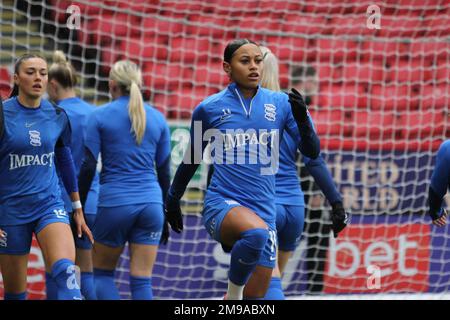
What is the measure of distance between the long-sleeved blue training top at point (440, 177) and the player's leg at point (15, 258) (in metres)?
2.47

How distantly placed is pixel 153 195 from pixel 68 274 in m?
1.54

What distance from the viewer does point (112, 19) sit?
1051cm

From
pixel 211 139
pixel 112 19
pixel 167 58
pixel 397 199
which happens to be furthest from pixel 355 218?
pixel 211 139

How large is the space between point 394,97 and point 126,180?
481cm

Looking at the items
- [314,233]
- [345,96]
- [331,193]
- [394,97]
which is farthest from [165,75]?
[331,193]

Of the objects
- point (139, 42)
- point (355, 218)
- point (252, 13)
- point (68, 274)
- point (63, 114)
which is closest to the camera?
point (68, 274)

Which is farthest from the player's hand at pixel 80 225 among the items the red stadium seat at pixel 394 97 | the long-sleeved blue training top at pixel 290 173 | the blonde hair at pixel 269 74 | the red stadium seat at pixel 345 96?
the red stadium seat at pixel 394 97

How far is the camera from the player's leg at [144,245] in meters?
6.74

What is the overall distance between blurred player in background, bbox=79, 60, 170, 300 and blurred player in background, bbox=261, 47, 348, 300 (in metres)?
0.95

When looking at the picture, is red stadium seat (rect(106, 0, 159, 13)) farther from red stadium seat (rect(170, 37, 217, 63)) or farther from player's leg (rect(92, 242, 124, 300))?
player's leg (rect(92, 242, 124, 300))

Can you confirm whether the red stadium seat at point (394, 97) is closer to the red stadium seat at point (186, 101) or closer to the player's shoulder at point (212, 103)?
the red stadium seat at point (186, 101)

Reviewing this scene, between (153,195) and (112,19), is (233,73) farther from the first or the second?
(112,19)

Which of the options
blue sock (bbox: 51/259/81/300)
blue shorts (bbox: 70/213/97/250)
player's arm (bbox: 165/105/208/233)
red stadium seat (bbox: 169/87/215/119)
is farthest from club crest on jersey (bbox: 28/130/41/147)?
red stadium seat (bbox: 169/87/215/119)

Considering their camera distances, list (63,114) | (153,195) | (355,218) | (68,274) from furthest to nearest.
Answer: (355,218)
(153,195)
(63,114)
(68,274)
